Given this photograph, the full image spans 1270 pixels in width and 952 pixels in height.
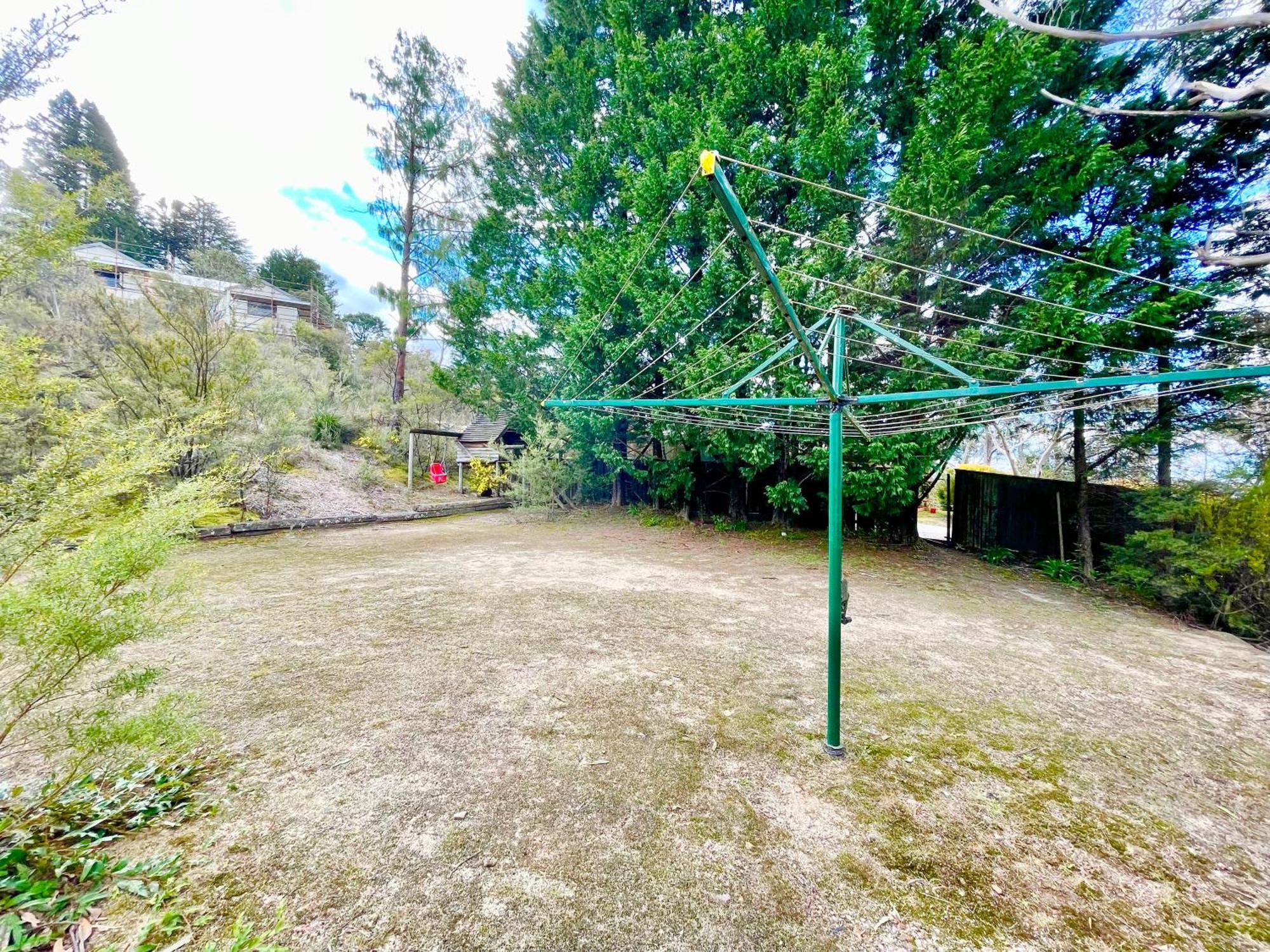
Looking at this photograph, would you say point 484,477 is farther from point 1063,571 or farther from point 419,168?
point 1063,571

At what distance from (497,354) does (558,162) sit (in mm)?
4643

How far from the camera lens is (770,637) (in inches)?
137

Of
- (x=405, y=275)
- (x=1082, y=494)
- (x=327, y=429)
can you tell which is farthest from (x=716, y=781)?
(x=405, y=275)

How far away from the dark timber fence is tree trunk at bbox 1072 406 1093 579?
0.65 feet

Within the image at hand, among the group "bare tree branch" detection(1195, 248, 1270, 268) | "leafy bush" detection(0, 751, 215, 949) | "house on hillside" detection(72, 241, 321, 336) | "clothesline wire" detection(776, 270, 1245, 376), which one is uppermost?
"house on hillside" detection(72, 241, 321, 336)

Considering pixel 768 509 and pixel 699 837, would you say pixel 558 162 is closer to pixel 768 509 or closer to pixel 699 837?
pixel 768 509

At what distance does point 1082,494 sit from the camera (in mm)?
5836

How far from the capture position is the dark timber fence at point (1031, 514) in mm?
5867

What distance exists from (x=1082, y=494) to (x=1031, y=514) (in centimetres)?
103

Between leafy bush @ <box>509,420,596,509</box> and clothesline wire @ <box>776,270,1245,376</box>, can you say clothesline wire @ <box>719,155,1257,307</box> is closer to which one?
clothesline wire @ <box>776,270,1245,376</box>

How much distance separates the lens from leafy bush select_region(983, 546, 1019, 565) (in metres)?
6.64

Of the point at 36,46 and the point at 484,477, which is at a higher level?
the point at 36,46

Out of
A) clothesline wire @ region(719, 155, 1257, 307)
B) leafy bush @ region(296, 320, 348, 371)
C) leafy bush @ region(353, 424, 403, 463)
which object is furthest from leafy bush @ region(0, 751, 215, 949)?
leafy bush @ region(296, 320, 348, 371)

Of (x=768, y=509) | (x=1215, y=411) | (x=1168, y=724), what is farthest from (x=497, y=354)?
(x=1215, y=411)
